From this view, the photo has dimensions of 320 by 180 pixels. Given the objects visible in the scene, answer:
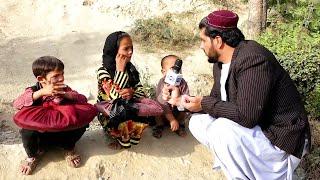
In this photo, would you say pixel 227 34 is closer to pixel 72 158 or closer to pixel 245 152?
pixel 245 152

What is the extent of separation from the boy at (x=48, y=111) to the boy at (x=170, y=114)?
0.79 metres

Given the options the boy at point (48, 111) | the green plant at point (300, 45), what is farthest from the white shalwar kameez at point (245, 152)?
the green plant at point (300, 45)

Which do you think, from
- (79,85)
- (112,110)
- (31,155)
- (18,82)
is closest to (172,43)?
(79,85)

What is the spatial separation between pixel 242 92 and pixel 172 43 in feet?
13.7

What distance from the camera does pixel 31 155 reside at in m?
3.80

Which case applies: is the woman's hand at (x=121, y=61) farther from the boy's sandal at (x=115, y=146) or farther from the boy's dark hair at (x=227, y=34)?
the boy's dark hair at (x=227, y=34)

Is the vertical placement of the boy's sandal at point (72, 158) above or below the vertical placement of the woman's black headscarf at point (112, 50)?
below

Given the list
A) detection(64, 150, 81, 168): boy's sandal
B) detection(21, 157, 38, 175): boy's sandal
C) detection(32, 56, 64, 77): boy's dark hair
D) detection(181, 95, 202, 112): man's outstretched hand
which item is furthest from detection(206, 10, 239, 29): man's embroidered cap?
detection(21, 157, 38, 175): boy's sandal

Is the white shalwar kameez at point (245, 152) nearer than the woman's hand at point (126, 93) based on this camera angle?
Yes

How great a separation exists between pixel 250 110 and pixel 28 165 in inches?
80.2

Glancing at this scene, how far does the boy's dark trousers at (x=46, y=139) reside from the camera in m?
3.68

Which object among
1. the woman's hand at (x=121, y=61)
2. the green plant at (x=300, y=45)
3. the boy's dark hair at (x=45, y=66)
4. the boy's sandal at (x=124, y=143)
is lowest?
the boy's sandal at (x=124, y=143)

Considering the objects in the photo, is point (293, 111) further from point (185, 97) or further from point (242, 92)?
point (185, 97)

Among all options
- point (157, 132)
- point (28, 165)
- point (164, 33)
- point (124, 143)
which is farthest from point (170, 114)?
point (164, 33)
